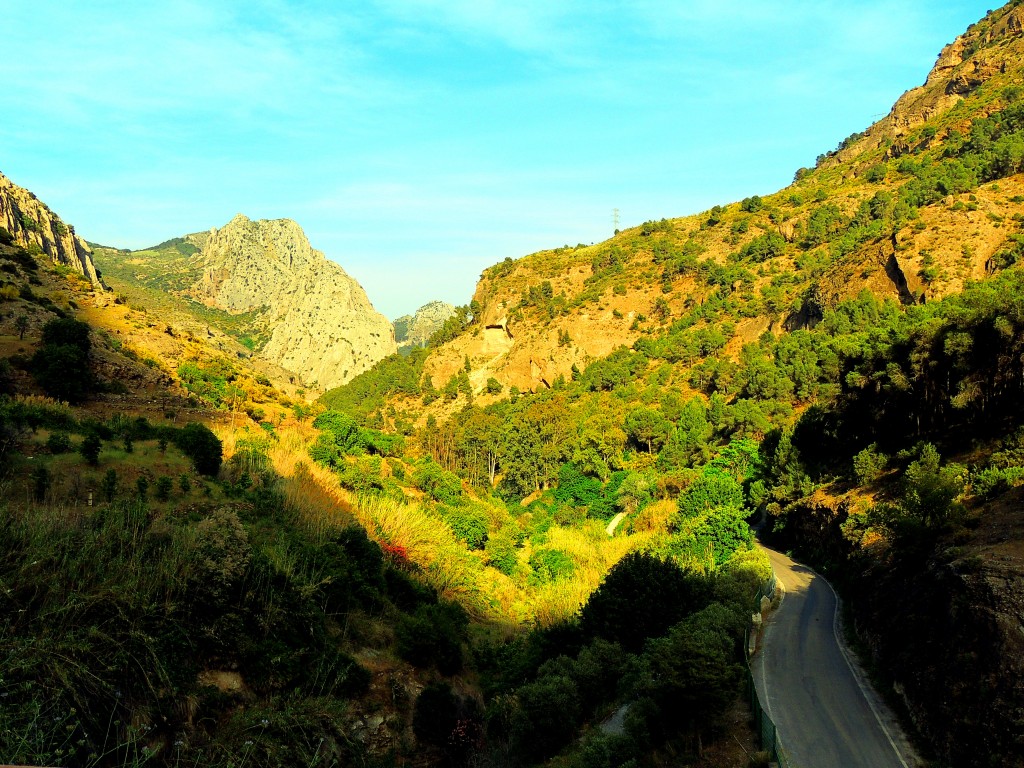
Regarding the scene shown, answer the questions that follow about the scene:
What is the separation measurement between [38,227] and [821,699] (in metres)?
78.0

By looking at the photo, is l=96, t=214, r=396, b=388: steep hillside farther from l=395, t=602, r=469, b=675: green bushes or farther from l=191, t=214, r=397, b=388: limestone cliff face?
l=395, t=602, r=469, b=675: green bushes

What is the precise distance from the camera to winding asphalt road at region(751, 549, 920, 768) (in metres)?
13.9

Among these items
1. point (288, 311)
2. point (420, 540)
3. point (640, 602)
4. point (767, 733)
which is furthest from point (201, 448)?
point (288, 311)

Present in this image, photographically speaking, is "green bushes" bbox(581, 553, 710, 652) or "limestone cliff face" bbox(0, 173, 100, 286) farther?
"limestone cliff face" bbox(0, 173, 100, 286)

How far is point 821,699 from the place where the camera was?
1694 cm

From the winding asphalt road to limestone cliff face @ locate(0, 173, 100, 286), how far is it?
63227 mm

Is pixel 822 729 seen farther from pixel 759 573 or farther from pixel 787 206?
pixel 787 206

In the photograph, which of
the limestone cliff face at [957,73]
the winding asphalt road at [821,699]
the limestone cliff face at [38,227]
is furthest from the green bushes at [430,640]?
the limestone cliff face at [957,73]

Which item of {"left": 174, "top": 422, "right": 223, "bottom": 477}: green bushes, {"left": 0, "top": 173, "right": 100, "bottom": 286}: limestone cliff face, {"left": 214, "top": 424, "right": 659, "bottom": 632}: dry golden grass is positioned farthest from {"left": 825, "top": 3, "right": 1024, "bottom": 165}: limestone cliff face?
{"left": 0, "top": 173, "right": 100, "bottom": 286}: limestone cliff face

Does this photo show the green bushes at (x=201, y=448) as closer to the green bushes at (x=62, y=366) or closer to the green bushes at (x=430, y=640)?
the green bushes at (x=62, y=366)

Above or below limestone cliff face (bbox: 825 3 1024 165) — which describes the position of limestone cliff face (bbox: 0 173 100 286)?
below

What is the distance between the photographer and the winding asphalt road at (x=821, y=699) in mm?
13930

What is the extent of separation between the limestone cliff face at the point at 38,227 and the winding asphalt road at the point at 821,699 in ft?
207

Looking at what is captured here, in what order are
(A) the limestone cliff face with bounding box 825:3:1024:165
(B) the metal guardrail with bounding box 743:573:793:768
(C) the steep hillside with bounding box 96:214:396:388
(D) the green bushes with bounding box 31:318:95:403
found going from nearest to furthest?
(B) the metal guardrail with bounding box 743:573:793:768 → (D) the green bushes with bounding box 31:318:95:403 → (A) the limestone cliff face with bounding box 825:3:1024:165 → (C) the steep hillside with bounding box 96:214:396:388
